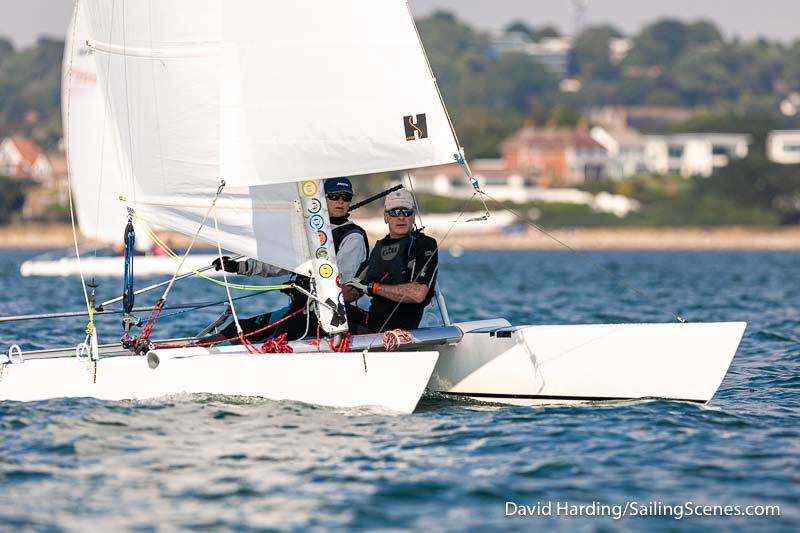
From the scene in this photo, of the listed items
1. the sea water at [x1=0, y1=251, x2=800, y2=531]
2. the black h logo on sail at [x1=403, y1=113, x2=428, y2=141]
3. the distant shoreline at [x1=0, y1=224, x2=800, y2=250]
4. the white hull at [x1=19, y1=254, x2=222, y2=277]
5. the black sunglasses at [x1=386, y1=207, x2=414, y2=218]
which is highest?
the black h logo on sail at [x1=403, y1=113, x2=428, y2=141]

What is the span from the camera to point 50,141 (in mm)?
116312

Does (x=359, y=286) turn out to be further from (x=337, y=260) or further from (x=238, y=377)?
(x=238, y=377)

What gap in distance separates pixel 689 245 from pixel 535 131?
33.3m

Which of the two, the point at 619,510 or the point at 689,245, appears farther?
the point at 689,245

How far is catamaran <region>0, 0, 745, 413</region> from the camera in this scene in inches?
378

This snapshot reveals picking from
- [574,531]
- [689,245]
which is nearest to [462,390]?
[574,531]

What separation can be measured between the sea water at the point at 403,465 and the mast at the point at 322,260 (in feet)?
2.34

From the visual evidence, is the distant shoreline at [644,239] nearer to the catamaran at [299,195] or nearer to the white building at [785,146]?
the white building at [785,146]

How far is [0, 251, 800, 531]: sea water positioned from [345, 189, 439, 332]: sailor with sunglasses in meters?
0.72

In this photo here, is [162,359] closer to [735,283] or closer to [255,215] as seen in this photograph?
[255,215]

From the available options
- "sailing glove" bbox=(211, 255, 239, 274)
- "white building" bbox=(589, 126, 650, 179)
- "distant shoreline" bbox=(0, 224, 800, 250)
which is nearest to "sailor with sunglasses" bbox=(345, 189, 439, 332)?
"sailing glove" bbox=(211, 255, 239, 274)

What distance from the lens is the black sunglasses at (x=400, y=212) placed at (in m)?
10.2

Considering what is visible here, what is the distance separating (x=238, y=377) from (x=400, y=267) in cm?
149

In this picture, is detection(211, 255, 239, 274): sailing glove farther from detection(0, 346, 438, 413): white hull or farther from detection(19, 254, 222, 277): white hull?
detection(19, 254, 222, 277): white hull
